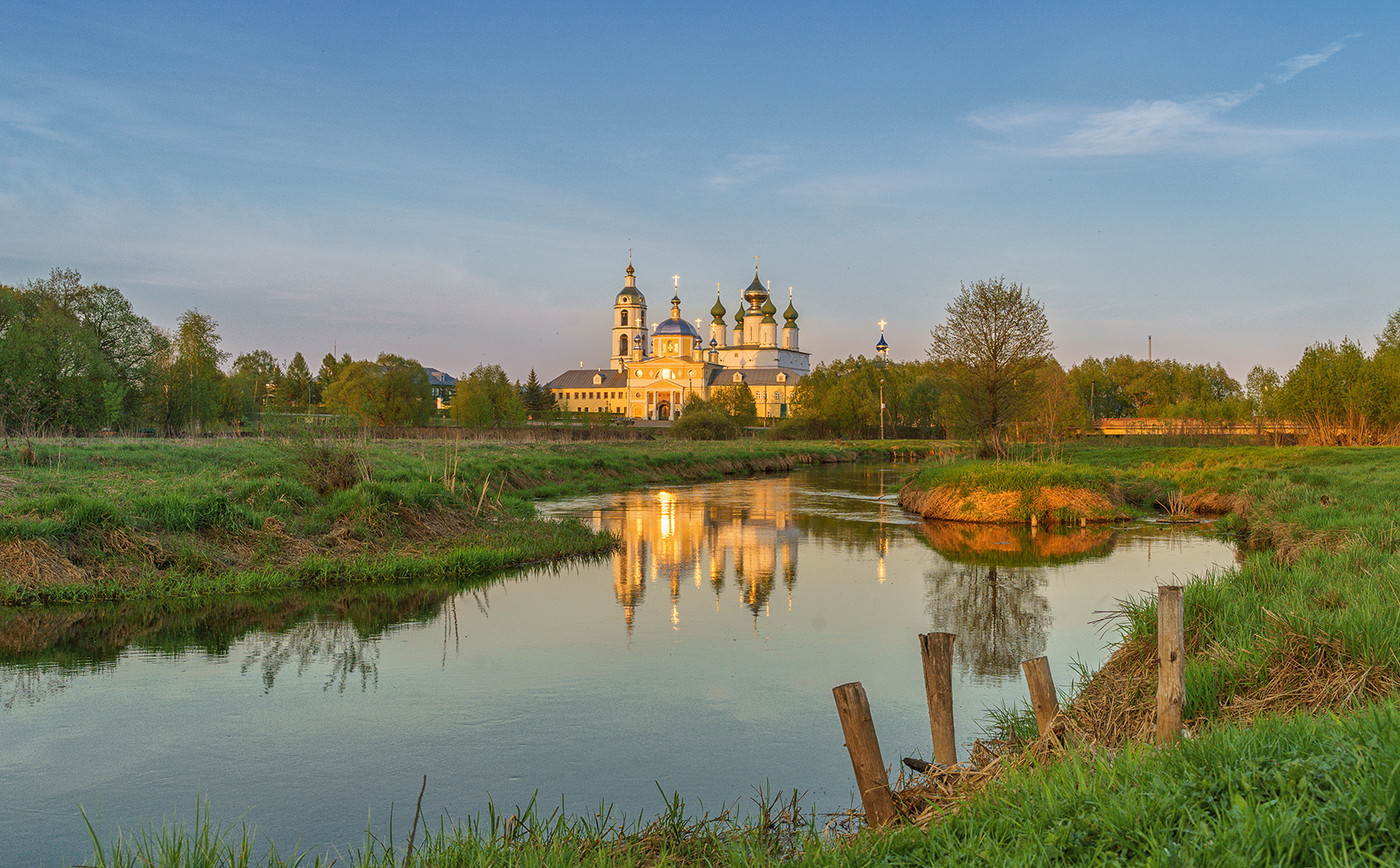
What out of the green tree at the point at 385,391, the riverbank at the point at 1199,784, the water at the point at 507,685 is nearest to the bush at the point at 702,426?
the green tree at the point at 385,391

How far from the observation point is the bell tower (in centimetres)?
12862

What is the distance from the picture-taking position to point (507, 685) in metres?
8.42

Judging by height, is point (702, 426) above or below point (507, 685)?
above

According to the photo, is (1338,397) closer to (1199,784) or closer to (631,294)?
(1199,784)

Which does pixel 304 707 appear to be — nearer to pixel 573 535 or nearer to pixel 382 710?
pixel 382 710

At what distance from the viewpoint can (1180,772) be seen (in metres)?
3.79

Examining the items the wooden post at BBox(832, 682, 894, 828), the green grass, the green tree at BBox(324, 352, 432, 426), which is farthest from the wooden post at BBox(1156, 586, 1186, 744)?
the green tree at BBox(324, 352, 432, 426)

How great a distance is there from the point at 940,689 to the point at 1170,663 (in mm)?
1190

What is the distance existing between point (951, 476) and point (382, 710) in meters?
17.7

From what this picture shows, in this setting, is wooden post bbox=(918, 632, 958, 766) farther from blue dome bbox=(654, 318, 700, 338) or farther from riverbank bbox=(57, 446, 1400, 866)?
blue dome bbox=(654, 318, 700, 338)

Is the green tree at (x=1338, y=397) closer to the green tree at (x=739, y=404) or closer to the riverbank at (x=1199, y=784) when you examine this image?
the riverbank at (x=1199, y=784)

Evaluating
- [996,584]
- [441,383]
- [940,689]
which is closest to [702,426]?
[996,584]

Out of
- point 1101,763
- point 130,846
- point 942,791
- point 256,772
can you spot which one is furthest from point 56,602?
point 1101,763

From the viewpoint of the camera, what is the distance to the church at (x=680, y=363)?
4582 inches
